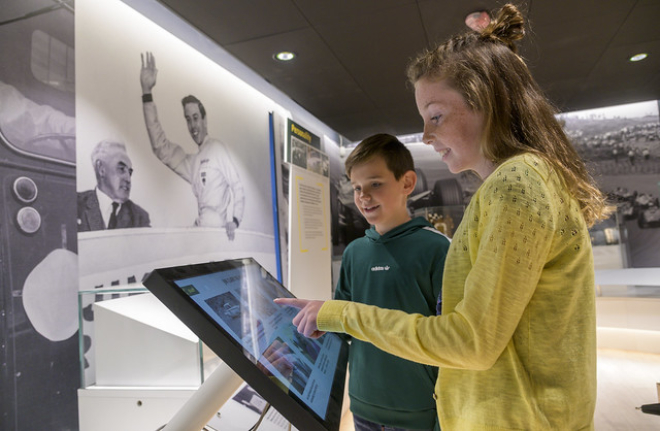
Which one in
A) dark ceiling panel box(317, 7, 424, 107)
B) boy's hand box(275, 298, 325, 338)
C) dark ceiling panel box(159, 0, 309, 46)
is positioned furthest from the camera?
dark ceiling panel box(317, 7, 424, 107)

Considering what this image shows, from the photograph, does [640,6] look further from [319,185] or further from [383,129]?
[383,129]

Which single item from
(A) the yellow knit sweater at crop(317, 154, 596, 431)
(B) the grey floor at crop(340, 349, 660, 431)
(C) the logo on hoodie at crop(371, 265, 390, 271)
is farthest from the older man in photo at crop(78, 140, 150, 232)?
(B) the grey floor at crop(340, 349, 660, 431)

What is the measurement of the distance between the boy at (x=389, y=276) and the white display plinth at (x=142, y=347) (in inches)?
23.1

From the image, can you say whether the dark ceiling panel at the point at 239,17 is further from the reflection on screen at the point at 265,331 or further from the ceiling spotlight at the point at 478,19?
the reflection on screen at the point at 265,331

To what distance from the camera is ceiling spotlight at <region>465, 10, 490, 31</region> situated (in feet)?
9.57

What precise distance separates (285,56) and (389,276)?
263 cm

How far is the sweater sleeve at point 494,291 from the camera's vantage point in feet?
2.05

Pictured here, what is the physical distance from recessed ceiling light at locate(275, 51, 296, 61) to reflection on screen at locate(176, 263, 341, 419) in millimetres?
2982

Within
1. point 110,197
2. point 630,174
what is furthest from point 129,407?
point 630,174

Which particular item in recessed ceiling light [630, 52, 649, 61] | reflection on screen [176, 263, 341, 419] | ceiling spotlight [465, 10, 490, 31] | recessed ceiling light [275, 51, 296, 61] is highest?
recessed ceiling light [630, 52, 649, 61]

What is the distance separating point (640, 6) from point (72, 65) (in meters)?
3.69

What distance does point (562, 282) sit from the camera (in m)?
0.69

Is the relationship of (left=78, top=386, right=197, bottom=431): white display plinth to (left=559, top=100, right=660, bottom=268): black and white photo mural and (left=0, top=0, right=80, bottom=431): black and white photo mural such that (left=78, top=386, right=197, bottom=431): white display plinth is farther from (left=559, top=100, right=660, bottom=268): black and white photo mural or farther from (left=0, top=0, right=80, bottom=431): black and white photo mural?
(left=559, top=100, right=660, bottom=268): black and white photo mural

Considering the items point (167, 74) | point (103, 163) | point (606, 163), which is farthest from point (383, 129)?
point (103, 163)
